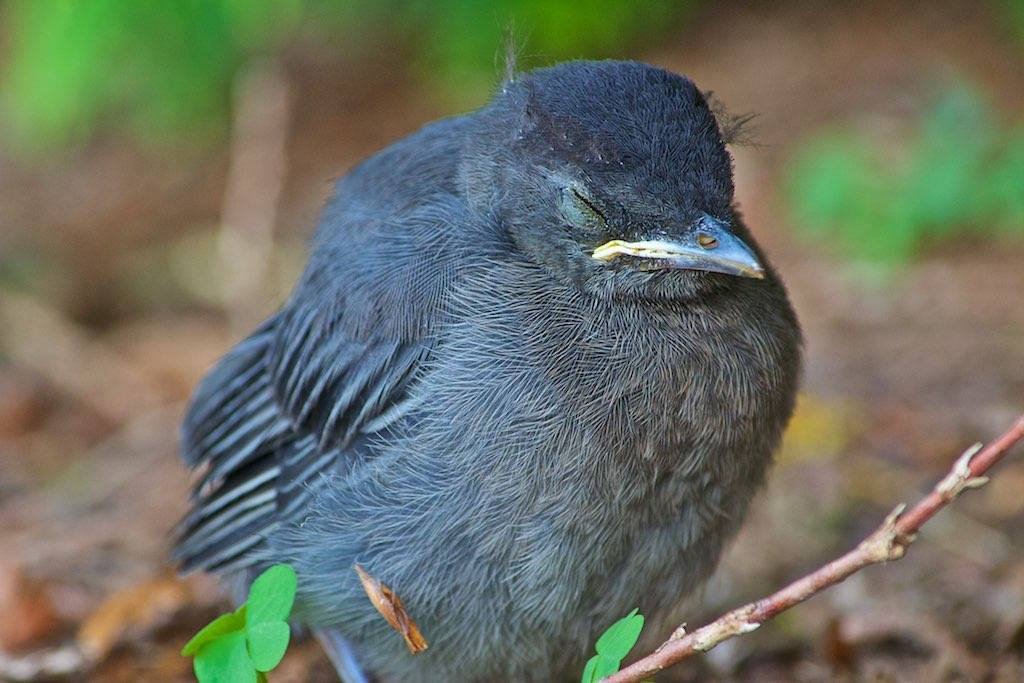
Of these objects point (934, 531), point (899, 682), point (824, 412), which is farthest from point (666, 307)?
point (824, 412)

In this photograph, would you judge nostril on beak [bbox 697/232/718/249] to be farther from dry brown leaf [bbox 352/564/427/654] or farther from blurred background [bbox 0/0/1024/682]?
dry brown leaf [bbox 352/564/427/654]

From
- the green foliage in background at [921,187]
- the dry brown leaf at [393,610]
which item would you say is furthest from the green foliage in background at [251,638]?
the green foliage in background at [921,187]

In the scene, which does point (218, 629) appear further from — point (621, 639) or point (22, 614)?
point (22, 614)

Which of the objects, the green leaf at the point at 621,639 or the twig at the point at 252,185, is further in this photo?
the twig at the point at 252,185

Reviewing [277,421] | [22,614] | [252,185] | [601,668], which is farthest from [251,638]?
[252,185]

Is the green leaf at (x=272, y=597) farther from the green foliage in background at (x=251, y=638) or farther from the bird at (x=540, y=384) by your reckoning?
the bird at (x=540, y=384)

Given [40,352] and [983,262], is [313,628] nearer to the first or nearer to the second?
[40,352]
